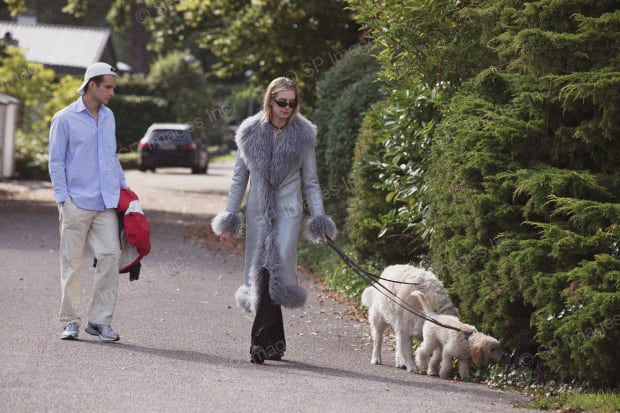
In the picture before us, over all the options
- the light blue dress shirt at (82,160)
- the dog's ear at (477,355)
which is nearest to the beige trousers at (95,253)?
the light blue dress shirt at (82,160)

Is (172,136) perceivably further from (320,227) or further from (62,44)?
(320,227)

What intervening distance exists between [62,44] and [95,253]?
50919mm

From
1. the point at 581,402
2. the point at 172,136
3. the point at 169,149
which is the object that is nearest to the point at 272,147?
the point at 581,402

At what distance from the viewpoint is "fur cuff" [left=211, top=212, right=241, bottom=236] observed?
308 inches

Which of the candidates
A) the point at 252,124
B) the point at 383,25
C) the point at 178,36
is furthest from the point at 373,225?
the point at 178,36

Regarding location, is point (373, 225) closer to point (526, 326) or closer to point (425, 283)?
point (425, 283)

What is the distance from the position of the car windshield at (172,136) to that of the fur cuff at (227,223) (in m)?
29.9

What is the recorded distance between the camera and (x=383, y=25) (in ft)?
32.9

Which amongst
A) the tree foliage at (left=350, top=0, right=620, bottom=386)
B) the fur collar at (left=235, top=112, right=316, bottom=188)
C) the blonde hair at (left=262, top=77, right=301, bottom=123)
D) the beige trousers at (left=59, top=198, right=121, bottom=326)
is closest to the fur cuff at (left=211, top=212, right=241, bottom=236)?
the fur collar at (left=235, top=112, right=316, bottom=188)

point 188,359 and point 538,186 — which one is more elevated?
point 538,186

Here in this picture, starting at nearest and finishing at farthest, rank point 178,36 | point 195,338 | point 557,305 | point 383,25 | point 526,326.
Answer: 1. point 557,305
2. point 526,326
3. point 195,338
4. point 383,25
5. point 178,36

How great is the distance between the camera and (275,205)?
7730mm

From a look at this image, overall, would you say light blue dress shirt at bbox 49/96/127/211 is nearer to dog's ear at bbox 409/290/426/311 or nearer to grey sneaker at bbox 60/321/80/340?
grey sneaker at bbox 60/321/80/340

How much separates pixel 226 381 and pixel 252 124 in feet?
6.72
